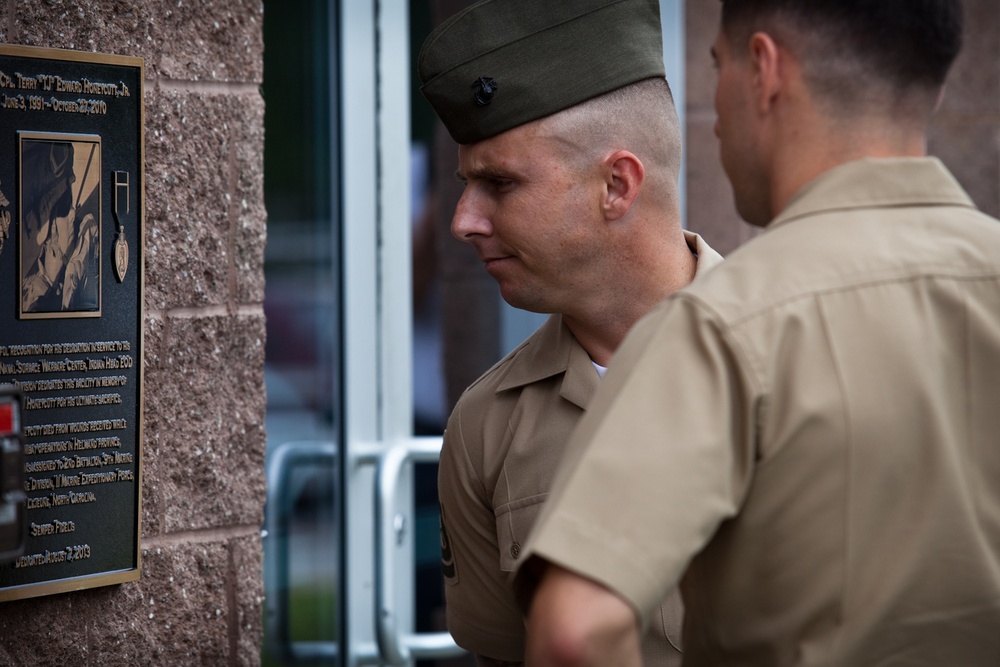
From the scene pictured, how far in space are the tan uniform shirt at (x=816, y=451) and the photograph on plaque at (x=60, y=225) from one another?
1382mm

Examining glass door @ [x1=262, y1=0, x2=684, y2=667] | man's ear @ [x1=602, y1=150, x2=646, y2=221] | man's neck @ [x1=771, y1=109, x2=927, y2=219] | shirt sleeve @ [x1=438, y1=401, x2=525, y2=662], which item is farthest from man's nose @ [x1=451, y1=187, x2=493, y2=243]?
glass door @ [x1=262, y1=0, x2=684, y2=667]

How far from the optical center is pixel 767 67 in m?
1.44

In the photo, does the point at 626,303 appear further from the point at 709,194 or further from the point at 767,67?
the point at 709,194

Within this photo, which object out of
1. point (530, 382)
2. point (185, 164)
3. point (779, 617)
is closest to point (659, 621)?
point (530, 382)

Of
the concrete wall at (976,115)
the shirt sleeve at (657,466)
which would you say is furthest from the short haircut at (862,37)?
the concrete wall at (976,115)

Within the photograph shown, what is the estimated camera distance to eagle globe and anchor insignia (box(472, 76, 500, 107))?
2.31 m

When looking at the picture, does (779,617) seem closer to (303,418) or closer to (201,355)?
(201,355)

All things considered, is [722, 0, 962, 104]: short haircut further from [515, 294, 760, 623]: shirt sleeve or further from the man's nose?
the man's nose

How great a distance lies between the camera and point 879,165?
1.44 meters

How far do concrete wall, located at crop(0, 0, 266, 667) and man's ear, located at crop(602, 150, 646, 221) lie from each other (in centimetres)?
91

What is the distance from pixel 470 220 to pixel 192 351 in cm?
75

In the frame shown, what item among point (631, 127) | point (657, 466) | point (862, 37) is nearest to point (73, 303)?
point (631, 127)

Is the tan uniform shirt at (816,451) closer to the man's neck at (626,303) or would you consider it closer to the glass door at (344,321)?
the man's neck at (626,303)

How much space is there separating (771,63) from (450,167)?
2.98 metres
